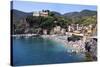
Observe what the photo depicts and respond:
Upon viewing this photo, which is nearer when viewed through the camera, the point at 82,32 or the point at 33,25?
the point at 33,25

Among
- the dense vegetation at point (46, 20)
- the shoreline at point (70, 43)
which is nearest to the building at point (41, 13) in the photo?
the dense vegetation at point (46, 20)

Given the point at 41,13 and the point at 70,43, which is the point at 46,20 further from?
the point at 70,43

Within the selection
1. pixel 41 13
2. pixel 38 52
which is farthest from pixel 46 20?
pixel 38 52

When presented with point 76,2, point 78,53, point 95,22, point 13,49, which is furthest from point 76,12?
point 13,49

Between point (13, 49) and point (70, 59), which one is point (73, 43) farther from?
point (13, 49)

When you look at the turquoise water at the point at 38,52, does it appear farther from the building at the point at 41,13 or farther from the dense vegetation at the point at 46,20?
the building at the point at 41,13

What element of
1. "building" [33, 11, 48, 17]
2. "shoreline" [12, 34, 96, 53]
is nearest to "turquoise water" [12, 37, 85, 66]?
"shoreline" [12, 34, 96, 53]
